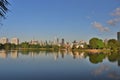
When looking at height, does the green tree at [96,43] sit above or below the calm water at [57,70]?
above

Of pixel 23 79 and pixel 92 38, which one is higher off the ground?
pixel 92 38

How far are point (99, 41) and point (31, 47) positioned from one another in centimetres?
4669

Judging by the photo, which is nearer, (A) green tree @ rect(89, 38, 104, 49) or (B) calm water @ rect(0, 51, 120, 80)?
(B) calm water @ rect(0, 51, 120, 80)

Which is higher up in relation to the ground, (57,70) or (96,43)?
(96,43)

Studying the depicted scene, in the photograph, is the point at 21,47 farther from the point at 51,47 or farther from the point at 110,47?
the point at 110,47

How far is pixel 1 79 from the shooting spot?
17.0m

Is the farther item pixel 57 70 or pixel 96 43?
pixel 96 43

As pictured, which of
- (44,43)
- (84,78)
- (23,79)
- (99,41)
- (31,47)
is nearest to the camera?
(23,79)

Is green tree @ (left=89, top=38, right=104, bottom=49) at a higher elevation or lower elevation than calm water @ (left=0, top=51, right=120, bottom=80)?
higher

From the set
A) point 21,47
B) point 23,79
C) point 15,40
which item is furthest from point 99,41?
point 23,79

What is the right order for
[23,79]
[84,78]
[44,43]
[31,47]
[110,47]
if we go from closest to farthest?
1. [23,79]
2. [84,78]
3. [110,47]
4. [31,47]
5. [44,43]

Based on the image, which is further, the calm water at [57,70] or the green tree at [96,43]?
the green tree at [96,43]

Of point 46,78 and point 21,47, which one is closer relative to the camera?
point 46,78

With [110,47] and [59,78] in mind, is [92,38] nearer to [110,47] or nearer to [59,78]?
[110,47]
